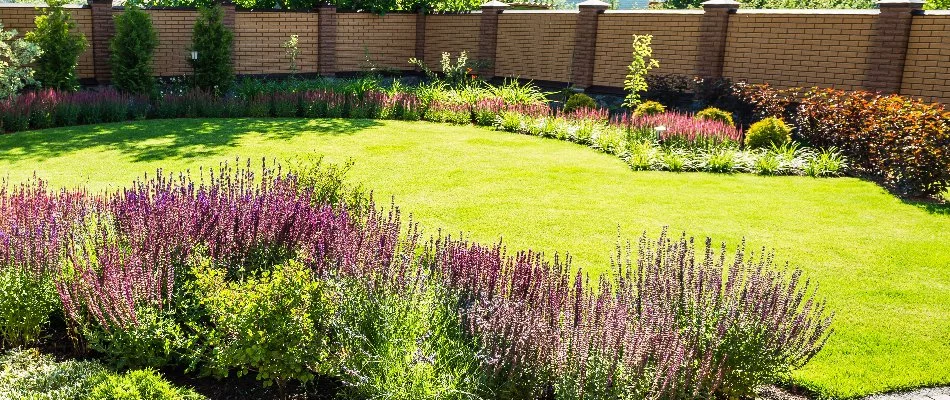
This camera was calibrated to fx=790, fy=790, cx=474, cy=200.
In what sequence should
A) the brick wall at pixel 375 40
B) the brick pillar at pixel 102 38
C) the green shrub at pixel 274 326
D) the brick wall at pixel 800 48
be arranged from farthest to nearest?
1. the brick wall at pixel 375 40
2. the brick pillar at pixel 102 38
3. the brick wall at pixel 800 48
4. the green shrub at pixel 274 326

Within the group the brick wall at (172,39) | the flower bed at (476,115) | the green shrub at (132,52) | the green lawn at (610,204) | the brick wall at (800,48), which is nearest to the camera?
the green lawn at (610,204)

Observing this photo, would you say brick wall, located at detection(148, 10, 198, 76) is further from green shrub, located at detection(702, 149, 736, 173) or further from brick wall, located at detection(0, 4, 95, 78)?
green shrub, located at detection(702, 149, 736, 173)

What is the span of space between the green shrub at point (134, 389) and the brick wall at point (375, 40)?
1711 cm

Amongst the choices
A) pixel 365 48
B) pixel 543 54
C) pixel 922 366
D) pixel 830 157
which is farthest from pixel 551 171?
pixel 365 48

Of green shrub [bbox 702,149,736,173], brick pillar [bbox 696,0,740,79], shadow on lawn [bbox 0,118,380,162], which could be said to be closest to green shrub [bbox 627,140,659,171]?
green shrub [bbox 702,149,736,173]

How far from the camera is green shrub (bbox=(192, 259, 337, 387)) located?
3.56 metres

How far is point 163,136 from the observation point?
11156mm

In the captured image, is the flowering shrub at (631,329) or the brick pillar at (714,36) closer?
the flowering shrub at (631,329)

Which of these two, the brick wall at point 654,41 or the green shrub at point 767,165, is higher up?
the brick wall at point 654,41

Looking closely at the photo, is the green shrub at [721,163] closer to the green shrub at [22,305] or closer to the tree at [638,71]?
the tree at [638,71]

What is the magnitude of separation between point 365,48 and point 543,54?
4763mm

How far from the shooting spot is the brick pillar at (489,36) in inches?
771

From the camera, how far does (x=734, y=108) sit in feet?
46.2

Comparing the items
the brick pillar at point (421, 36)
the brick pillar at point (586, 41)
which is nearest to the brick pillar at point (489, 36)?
the brick pillar at point (421, 36)
